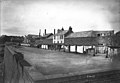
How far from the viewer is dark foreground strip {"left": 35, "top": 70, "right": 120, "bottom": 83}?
3476 millimetres

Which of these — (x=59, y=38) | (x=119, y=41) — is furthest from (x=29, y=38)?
(x=119, y=41)

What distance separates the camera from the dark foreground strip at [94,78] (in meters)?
3.48

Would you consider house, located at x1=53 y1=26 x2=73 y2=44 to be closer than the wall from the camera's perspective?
No

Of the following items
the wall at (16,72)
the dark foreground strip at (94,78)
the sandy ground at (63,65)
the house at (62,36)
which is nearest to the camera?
the dark foreground strip at (94,78)

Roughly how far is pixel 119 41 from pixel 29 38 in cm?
6230

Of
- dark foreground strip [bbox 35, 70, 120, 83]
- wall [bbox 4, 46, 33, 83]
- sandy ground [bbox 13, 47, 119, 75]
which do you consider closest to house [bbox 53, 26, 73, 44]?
wall [bbox 4, 46, 33, 83]

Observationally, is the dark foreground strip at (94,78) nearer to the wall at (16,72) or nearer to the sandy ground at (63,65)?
the sandy ground at (63,65)

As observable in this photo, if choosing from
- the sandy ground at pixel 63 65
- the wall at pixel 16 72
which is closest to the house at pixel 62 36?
the wall at pixel 16 72

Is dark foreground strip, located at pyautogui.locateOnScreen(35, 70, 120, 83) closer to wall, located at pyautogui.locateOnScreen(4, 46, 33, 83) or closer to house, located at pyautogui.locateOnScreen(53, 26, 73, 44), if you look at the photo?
wall, located at pyautogui.locateOnScreen(4, 46, 33, 83)

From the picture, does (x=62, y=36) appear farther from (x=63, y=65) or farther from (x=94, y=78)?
(x=94, y=78)

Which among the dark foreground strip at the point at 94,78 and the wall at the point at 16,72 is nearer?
the dark foreground strip at the point at 94,78

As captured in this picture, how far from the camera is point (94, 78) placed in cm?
406

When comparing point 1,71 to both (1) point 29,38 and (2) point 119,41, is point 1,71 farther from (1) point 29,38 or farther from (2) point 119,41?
(1) point 29,38

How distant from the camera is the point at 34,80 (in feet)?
9.98
